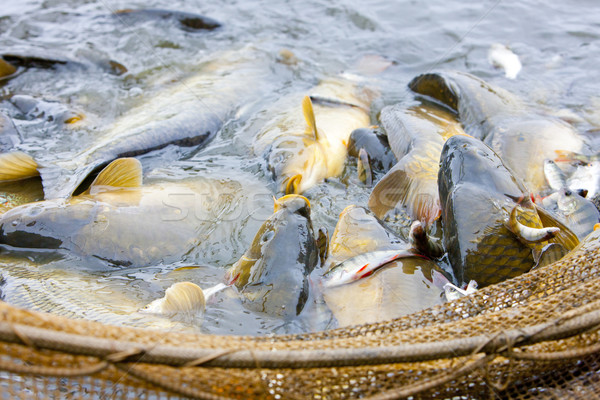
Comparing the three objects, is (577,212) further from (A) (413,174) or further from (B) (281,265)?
(B) (281,265)

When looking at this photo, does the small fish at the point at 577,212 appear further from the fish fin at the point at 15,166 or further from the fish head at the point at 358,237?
the fish fin at the point at 15,166

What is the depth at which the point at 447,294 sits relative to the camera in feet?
7.79

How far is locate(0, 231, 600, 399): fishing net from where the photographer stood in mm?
1313

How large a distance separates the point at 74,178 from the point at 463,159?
2.69m

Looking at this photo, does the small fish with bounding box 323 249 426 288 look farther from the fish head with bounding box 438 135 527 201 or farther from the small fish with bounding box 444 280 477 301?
the fish head with bounding box 438 135 527 201

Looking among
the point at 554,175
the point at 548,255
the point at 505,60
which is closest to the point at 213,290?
the point at 548,255

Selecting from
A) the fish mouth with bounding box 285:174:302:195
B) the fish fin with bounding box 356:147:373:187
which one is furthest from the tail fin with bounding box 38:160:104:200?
the fish fin with bounding box 356:147:373:187

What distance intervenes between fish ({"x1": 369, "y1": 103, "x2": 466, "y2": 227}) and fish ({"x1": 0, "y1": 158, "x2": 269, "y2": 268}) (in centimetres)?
92

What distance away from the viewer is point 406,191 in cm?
328

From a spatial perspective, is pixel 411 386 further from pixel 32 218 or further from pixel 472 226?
pixel 32 218

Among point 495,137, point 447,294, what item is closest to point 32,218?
point 447,294

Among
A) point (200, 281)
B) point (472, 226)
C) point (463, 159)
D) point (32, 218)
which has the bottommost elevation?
point (200, 281)

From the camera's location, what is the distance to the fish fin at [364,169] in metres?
3.75

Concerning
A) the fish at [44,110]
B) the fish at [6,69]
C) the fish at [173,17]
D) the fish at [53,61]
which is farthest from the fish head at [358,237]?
the fish at [173,17]
